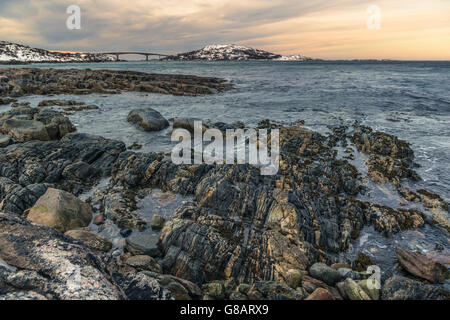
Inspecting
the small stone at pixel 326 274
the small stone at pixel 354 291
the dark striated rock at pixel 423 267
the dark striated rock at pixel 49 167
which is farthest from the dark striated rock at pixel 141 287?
the dark striated rock at pixel 423 267

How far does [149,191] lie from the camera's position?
1116cm

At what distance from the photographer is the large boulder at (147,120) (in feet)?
65.4

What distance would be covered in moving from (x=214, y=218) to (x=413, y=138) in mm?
19298

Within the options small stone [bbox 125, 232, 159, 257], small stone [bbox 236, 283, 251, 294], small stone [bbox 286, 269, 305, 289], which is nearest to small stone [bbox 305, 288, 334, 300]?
small stone [bbox 286, 269, 305, 289]

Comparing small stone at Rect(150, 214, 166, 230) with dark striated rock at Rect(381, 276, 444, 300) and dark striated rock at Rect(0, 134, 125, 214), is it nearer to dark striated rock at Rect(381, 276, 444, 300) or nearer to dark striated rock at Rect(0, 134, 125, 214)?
dark striated rock at Rect(0, 134, 125, 214)

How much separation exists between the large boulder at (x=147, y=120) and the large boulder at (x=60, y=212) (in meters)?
11.7

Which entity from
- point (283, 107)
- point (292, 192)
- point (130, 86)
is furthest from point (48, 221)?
point (130, 86)

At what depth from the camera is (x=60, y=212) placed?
27.3 ft

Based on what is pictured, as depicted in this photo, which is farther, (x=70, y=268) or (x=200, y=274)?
(x=200, y=274)

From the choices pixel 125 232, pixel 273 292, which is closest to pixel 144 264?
pixel 125 232

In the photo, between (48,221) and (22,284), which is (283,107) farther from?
(22,284)

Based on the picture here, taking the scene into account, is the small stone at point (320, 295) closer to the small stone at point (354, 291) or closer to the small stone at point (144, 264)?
the small stone at point (354, 291)
